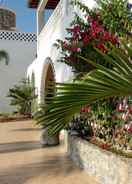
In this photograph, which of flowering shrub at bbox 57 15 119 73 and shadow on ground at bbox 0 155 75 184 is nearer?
shadow on ground at bbox 0 155 75 184

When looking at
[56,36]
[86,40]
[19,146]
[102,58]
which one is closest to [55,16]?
[56,36]

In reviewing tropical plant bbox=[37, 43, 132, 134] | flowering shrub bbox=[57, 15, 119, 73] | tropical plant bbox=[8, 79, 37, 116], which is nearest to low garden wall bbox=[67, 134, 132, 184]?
flowering shrub bbox=[57, 15, 119, 73]

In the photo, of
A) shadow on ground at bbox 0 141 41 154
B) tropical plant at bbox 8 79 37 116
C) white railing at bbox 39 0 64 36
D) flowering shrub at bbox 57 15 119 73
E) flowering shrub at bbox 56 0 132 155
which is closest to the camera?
flowering shrub at bbox 56 0 132 155

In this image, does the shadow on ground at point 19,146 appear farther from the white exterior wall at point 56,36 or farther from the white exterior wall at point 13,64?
the white exterior wall at point 13,64

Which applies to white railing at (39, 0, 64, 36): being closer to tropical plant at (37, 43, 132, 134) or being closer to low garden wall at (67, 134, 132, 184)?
low garden wall at (67, 134, 132, 184)

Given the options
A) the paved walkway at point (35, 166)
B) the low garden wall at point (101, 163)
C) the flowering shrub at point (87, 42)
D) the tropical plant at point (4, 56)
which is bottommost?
the paved walkway at point (35, 166)

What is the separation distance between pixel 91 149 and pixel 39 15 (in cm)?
1289

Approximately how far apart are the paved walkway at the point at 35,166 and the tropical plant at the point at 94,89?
10.2ft

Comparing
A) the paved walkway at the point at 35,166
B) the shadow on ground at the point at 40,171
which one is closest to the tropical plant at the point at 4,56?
the paved walkway at the point at 35,166

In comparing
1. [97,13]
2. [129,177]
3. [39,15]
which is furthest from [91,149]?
[39,15]

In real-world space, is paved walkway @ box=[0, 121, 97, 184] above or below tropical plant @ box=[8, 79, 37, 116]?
below

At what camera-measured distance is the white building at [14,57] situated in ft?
77.5

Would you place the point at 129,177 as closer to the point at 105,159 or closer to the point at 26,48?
the point at 105,159

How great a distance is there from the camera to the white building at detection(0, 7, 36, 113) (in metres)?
23.6
